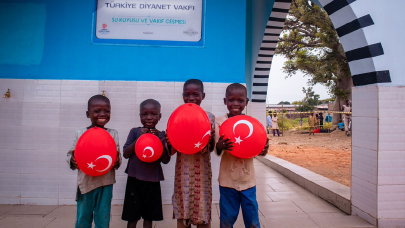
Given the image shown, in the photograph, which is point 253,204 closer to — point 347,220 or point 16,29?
point 347,220

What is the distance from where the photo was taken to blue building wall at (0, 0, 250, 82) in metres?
3.51

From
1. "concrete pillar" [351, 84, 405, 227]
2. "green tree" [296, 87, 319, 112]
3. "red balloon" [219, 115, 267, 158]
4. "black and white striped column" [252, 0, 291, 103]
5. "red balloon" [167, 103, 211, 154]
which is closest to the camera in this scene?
"red balloon" [167, 103, 211, 154]

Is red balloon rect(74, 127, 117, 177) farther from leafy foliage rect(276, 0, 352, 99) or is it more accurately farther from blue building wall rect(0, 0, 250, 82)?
leafy foliage rect(276, 0, 352, 99)

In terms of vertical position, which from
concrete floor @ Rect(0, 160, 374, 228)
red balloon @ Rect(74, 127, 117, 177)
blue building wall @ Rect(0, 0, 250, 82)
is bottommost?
concrete floor @ Rect(0, 160, 374, 228)

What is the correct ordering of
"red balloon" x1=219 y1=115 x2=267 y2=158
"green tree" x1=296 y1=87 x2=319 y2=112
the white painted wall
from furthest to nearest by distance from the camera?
"green tree" x1=296 y1=87 x2=319 y2=112 < the white painted wall < "red balloon" x1=219 y1=115 x2=267 y2=158

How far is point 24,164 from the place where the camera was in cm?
346

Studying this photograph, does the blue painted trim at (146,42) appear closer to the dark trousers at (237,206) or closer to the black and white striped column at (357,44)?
the black and white striped column at (357,44)

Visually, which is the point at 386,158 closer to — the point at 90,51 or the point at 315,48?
the point at 90,51

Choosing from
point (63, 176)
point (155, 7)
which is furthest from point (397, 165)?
point (63, 176)

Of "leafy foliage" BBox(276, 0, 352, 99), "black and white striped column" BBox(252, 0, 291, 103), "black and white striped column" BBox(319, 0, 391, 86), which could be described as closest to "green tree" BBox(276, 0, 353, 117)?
"leafy foliage" BBox(276, 0, 352, 99)

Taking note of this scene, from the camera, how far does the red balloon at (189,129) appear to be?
6.21 ft

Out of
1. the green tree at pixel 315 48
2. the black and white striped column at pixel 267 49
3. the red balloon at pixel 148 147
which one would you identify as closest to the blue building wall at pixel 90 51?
the red balloon at pixel 148 147

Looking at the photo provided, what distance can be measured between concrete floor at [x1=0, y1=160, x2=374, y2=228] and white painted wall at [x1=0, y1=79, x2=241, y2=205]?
0.22 meters

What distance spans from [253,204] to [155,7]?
8.77 ft
